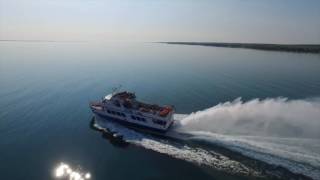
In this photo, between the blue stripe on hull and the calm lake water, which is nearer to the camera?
the calm lake water

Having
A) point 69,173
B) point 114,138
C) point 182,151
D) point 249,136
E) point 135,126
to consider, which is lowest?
point 69,173

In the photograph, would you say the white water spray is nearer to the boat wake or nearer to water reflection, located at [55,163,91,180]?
the boat wake

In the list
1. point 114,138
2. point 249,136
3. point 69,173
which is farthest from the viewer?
point 114,138

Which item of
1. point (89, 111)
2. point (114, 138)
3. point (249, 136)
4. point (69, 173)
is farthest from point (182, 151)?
point (89, 111)

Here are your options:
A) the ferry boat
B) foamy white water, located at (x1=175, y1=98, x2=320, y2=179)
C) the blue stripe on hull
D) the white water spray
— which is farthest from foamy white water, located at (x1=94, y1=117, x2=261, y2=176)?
the white water spray

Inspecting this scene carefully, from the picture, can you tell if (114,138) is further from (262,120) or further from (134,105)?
(262,120)
